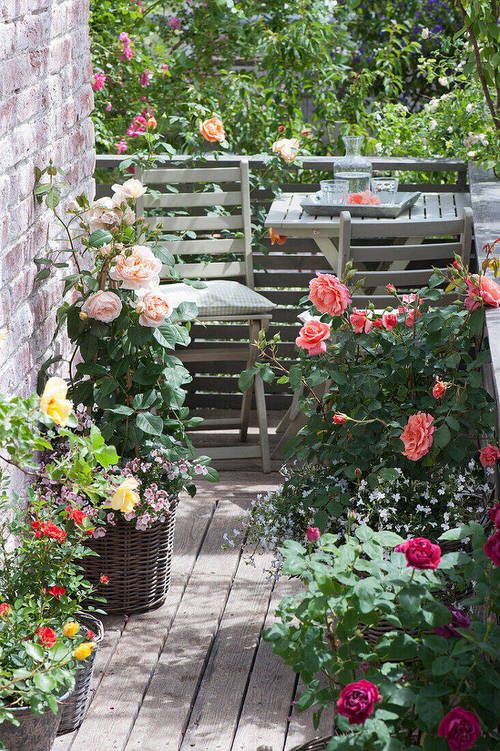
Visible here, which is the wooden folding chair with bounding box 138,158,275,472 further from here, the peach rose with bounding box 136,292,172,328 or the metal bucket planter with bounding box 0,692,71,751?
the metal bucket planter with bounding box 0,692,71,751

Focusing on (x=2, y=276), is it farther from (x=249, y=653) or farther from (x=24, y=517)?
(x=249, y=653)

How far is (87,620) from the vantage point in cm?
278

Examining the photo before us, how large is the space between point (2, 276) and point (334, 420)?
34.6 inches

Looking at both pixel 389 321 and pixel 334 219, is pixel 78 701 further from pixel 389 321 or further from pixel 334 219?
pixel 334 219

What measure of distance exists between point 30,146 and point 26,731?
4.90 feet

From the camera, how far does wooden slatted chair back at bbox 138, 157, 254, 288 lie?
4.48 metres

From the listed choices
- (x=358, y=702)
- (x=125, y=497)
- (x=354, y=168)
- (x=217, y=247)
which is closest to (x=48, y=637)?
(x=125, y=497)

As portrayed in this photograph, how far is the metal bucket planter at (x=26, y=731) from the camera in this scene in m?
2.31

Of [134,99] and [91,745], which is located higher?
[134,99]

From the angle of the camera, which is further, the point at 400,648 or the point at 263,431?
the point at 263,431

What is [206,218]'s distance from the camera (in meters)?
4.54

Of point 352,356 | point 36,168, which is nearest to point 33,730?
point 352,356

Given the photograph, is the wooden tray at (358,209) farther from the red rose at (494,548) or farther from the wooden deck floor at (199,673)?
the red rose at (494,548)

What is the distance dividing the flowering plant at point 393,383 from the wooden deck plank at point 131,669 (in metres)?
0.64
